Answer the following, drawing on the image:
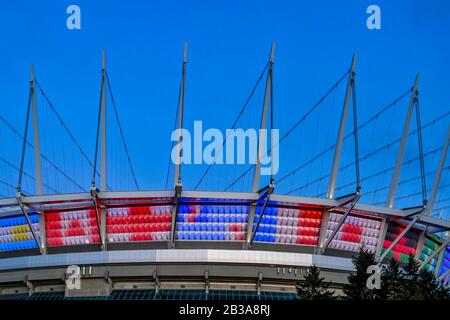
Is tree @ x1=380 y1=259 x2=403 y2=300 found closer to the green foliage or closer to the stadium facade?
the green foliage

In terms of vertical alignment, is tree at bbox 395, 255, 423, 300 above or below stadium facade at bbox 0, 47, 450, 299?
below

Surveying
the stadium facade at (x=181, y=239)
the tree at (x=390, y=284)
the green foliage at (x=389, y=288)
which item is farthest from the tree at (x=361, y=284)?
the stadium facade at (x=181, y=239)

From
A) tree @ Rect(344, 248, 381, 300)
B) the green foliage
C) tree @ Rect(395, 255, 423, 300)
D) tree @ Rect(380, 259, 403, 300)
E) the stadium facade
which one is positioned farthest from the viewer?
the stadium facade

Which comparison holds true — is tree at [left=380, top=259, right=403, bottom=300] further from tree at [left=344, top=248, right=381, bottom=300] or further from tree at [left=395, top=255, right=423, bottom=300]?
tree at [left=344, top=248, right=381, bottom=300]

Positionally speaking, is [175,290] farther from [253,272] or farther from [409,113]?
[409,113]

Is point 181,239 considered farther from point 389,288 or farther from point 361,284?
point 389,288

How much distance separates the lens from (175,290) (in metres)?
55.8

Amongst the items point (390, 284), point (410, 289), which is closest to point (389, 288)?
point (390, 284)

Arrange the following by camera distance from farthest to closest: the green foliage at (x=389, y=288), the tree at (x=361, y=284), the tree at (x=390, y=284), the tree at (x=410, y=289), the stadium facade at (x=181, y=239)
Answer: the stadium facade at (x=181, y=239), the tree at (x=390, y=284), the tree at (x=361, y=284), the green foliage at (x=389, y=288), the tree at (x=410, y=289)

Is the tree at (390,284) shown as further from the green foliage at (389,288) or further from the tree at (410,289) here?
the tree at (410,289)

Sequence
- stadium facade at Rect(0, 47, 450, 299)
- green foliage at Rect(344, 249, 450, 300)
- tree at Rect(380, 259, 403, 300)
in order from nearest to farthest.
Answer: green foliage at Rect(344, 249, 450, 300) → tree at Rect(380, 259, 403, 300) → stadium facade at Rect(0, 47, 450, 299)

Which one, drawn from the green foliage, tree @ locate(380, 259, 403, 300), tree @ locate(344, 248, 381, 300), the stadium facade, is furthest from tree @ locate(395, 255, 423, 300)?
the stadium facade

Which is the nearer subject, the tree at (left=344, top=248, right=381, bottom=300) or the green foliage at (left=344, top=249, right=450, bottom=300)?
the green foliage at (left=344, top=249, right=450, bottom=300)
